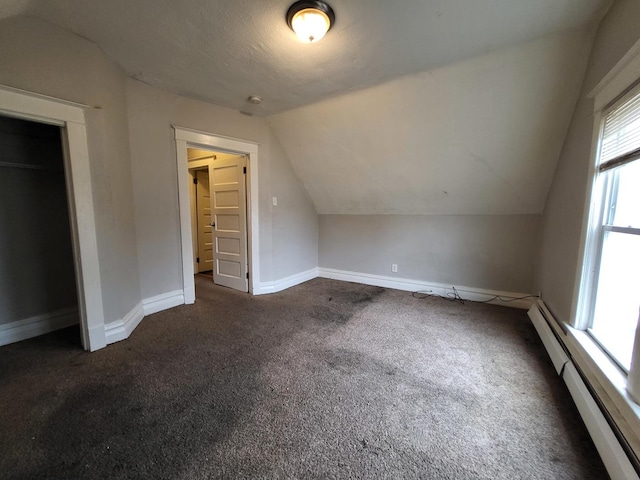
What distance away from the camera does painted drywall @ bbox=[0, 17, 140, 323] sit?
1.74 meters

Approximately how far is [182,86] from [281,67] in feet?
3.72

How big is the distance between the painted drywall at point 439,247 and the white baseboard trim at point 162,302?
236cm

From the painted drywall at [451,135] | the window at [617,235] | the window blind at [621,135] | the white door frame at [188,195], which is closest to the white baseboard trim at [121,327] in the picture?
the white door frame at [188,195]

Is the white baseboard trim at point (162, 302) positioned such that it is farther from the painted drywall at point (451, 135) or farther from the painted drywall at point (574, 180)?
the painted drywall at point (574, 180)

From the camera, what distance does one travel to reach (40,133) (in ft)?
7.79

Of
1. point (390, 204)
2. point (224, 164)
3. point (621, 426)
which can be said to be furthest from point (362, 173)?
point (621, 426)

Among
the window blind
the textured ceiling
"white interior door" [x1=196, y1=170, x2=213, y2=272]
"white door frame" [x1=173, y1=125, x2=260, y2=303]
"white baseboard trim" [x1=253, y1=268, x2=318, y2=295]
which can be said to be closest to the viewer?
the window blind

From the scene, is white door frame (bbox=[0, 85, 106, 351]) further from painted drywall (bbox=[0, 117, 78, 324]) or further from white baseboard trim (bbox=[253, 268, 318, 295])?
white baseboard trim (bbox=[253, 268, 318, 295])

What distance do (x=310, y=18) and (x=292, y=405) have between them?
239 cm

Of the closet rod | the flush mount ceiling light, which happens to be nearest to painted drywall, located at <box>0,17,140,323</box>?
the closet rod

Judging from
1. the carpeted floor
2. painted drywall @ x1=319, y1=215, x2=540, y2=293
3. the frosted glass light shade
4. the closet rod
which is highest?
the frosted glass light shade

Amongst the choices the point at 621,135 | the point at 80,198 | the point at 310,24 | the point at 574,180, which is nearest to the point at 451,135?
the point at 574,180

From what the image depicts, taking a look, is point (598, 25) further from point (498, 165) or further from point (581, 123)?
point (498, 165)

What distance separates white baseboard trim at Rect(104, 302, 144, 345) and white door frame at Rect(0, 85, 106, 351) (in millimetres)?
48
